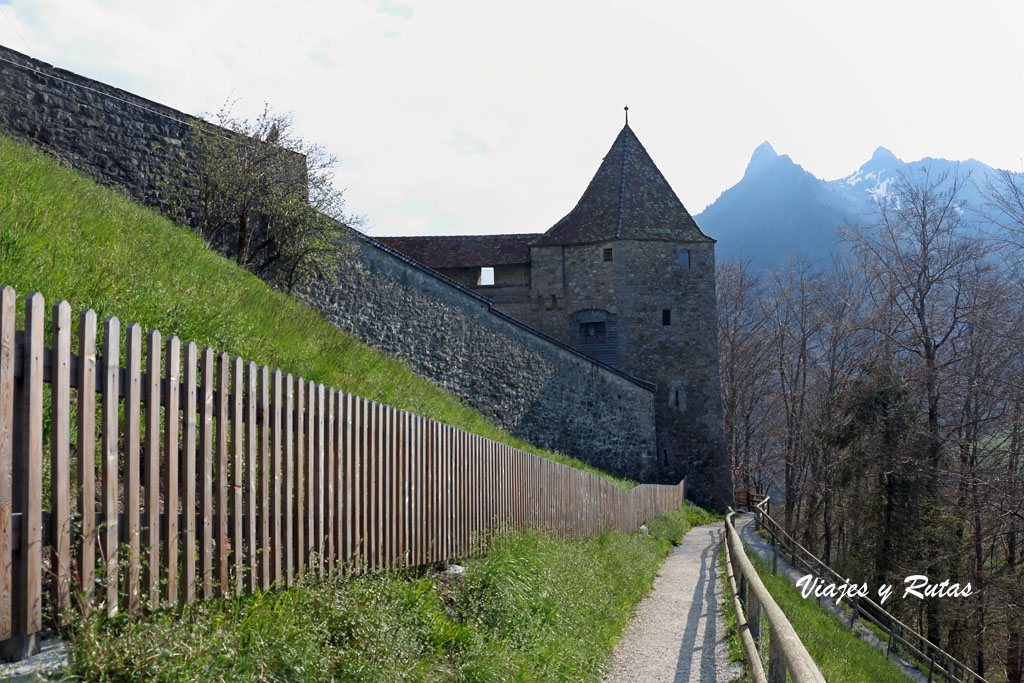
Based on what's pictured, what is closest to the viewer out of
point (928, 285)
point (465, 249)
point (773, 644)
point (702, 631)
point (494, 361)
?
point (773, 644)

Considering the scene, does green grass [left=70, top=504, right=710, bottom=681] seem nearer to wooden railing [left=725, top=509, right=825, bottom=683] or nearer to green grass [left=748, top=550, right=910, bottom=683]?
wooden railing [left=725, top=509, right=825, bottom=683]

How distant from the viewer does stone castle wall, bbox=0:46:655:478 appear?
13.0 m

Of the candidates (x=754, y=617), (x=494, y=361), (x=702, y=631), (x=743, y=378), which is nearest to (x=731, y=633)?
(x=702, y=631)

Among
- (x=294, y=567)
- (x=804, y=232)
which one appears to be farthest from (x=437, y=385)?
(x=804, y=232)

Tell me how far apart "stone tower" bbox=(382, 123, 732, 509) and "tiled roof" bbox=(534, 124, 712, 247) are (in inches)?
2.8

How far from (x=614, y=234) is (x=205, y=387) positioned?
3188 centimetres

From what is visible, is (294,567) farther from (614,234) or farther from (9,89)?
(614,234)

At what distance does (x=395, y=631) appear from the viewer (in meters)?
4.73

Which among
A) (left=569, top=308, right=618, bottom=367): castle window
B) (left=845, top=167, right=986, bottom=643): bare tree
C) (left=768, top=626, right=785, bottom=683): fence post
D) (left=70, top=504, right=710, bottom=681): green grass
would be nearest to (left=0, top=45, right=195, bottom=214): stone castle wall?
(left=70, top=504, right=710, bottom=681): green grass

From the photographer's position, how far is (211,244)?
14.5 meters

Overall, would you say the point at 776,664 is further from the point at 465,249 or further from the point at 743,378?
the point at 743,378

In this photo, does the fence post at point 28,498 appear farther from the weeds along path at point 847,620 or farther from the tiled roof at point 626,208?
the tiled roof at point 626,208

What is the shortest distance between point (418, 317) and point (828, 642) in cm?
1178

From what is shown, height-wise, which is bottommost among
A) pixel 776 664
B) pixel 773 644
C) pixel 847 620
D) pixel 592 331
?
pixel 847 620
